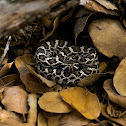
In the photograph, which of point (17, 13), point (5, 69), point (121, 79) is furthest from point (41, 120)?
point (17, 13)

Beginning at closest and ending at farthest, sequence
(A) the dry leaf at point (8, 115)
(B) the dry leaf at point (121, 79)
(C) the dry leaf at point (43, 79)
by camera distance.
Result: (A) the dry leaf at point (8, 115), (B) the dry leaf at point (121, 79), (C) the dry leaf at point (43, 79)

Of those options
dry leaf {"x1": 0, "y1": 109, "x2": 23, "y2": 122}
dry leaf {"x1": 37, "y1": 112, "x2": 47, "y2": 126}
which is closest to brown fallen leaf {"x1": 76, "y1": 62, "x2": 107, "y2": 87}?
dry leaf {"x1": 37, "y1": 112, "x2": 47, "y2": 126}

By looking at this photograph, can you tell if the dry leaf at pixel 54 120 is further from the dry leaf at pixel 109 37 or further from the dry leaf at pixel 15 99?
the dry leaf at pixel 109 37

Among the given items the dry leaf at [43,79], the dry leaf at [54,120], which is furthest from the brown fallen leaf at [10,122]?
the dry leaf at [43,79]

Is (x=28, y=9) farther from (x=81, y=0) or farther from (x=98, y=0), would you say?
(x=98, y=0)

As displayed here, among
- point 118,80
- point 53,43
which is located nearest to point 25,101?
point 118,80

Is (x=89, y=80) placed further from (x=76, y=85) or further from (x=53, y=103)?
(x=53, y=103)
